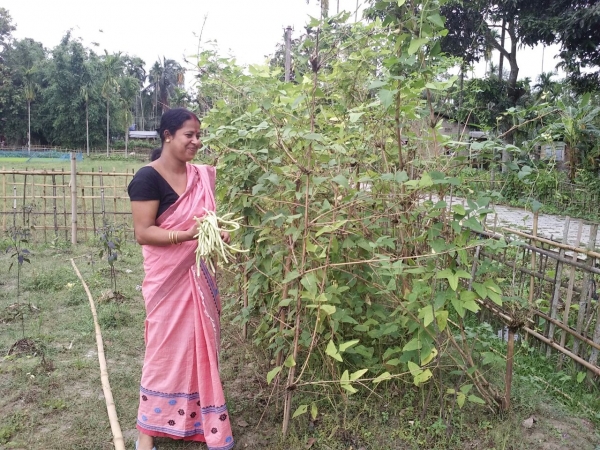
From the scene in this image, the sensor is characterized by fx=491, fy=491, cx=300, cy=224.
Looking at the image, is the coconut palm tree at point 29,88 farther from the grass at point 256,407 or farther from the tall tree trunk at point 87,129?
the grass at point 256,407

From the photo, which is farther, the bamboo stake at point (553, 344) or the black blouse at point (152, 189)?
the bamboo stake at point (553, 344)

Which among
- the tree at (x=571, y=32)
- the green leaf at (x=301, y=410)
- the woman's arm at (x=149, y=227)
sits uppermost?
the tree at (x=571, y=32)

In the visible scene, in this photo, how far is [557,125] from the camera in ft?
7.13

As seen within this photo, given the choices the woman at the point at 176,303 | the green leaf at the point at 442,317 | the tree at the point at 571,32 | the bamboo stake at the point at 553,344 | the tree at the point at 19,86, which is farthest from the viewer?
the tree at the point at 19,86

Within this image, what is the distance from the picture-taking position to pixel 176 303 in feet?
7.89

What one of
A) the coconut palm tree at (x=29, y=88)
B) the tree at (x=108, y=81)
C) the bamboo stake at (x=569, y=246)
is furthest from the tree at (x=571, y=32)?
the coconut palm tree at (x=29, y=88)

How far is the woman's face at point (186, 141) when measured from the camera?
2.39 meters

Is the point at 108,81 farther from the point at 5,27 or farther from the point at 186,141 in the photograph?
the point at 186,141

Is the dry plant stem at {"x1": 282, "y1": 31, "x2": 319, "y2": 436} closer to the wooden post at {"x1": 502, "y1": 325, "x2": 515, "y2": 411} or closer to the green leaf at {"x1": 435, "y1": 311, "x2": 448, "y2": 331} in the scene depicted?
the green leaf at {"x1": 435, "y1": 311, "x2": 448, "y2": 331}

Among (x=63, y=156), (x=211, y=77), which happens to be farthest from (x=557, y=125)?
(x=63, y=156)

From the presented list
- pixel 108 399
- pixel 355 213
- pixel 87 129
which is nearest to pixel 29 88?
pixel 87 129

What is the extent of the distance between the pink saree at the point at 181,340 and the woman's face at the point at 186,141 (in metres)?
0.13

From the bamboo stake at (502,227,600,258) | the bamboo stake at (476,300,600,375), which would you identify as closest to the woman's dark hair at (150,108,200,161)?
the bamboo stake at (476,300,600,375)

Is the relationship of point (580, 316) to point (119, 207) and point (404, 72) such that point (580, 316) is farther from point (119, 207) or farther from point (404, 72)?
point (119, 207)
